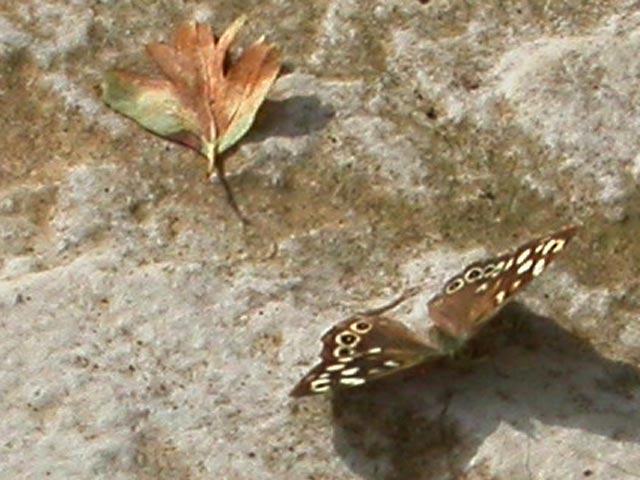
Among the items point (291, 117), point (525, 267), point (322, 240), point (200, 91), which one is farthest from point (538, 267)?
point (200, 91)

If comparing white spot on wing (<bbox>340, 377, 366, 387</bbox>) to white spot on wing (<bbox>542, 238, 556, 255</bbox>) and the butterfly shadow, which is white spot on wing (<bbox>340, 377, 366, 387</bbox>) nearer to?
the butterfly shadow

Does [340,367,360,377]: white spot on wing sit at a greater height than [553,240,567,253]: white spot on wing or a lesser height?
greater

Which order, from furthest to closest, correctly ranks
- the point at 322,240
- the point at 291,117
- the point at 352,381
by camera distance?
the point at 291,117, the point at 322,240, the point at 352,381

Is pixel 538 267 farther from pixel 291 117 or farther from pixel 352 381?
pixel 291 117

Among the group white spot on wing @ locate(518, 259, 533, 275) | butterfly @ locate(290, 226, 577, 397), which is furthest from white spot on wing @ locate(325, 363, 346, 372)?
white spot on wing @ locate(518, 259, 533, 275)

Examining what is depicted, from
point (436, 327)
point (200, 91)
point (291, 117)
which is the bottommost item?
point (436, 327)

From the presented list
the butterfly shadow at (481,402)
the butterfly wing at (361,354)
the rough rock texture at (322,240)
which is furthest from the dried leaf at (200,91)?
the butterfly shadow at (481,402)
